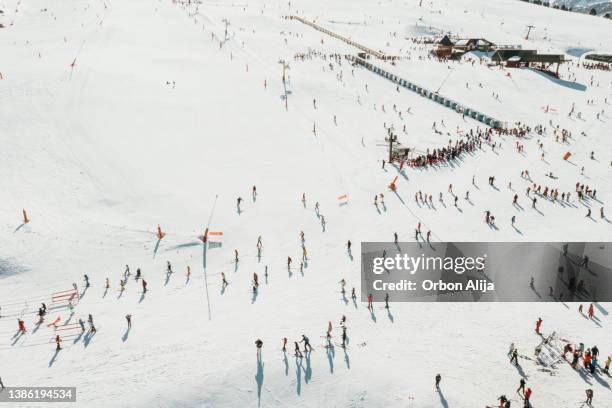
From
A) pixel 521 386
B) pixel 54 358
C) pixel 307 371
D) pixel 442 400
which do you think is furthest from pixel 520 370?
pixel 54 358

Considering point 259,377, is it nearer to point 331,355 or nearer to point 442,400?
point 331,355

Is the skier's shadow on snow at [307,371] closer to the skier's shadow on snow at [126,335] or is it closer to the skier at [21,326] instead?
the skier's shadow on snow at [126,335]

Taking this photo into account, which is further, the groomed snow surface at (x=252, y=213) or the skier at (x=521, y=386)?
the groomed snow surface at (x=252, y=213)

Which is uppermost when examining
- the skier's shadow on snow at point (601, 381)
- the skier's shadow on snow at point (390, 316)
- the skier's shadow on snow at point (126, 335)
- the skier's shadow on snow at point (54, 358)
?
the skier's shadow on snow at point (390, 316)

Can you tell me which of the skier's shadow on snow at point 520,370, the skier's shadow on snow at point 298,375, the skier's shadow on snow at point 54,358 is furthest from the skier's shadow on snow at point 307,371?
the skier's shadow on snow at point 54,358

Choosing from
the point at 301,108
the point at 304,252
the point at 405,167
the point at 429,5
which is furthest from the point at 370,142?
the point at 429,5

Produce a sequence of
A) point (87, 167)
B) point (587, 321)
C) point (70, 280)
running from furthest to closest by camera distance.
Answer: point (87, 167), point (70, 280), point (587, 321)

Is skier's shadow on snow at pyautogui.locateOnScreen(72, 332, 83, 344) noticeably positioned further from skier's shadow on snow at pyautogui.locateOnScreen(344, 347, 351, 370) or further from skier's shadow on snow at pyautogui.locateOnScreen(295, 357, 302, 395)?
skier's shadow on snow at pyautogui.locateOnScreen(344, 347, 351, 370)

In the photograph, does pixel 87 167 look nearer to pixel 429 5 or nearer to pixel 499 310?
pixel 499 310

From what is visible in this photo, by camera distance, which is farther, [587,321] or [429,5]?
[429,5]
